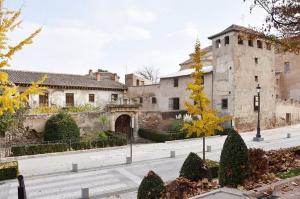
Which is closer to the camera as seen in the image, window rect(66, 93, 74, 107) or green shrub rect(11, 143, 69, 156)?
green shrub rect(11, 143, 69, 156)

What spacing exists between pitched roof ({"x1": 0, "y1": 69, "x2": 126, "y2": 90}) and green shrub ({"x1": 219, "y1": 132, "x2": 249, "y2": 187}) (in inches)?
1097

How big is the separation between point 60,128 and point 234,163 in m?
19.0

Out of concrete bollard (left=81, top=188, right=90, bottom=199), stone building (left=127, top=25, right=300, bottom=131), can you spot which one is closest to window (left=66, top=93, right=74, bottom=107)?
stone building (left=127, top=25, right=300, bottom=131)

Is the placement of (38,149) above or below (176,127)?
below

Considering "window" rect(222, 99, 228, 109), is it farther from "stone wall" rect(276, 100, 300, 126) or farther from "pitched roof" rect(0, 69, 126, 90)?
"pitched roof" rect(0, 69, 126, 90)

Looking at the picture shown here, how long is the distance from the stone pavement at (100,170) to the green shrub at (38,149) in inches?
23.9

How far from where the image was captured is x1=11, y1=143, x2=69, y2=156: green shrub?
21547 mm

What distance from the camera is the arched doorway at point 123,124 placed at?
31.6 meters

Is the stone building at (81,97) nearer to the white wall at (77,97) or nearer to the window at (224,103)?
the white wall at (77,97)

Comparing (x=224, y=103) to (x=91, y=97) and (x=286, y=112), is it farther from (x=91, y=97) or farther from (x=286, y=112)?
(x=91, y=97)

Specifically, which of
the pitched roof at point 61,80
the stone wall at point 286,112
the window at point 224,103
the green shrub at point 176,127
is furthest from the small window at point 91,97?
the stone wall at point 286,112

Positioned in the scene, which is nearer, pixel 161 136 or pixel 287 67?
pixel 161 136

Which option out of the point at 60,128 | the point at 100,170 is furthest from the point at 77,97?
the point at 100,170

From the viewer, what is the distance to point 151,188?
8383 mm
